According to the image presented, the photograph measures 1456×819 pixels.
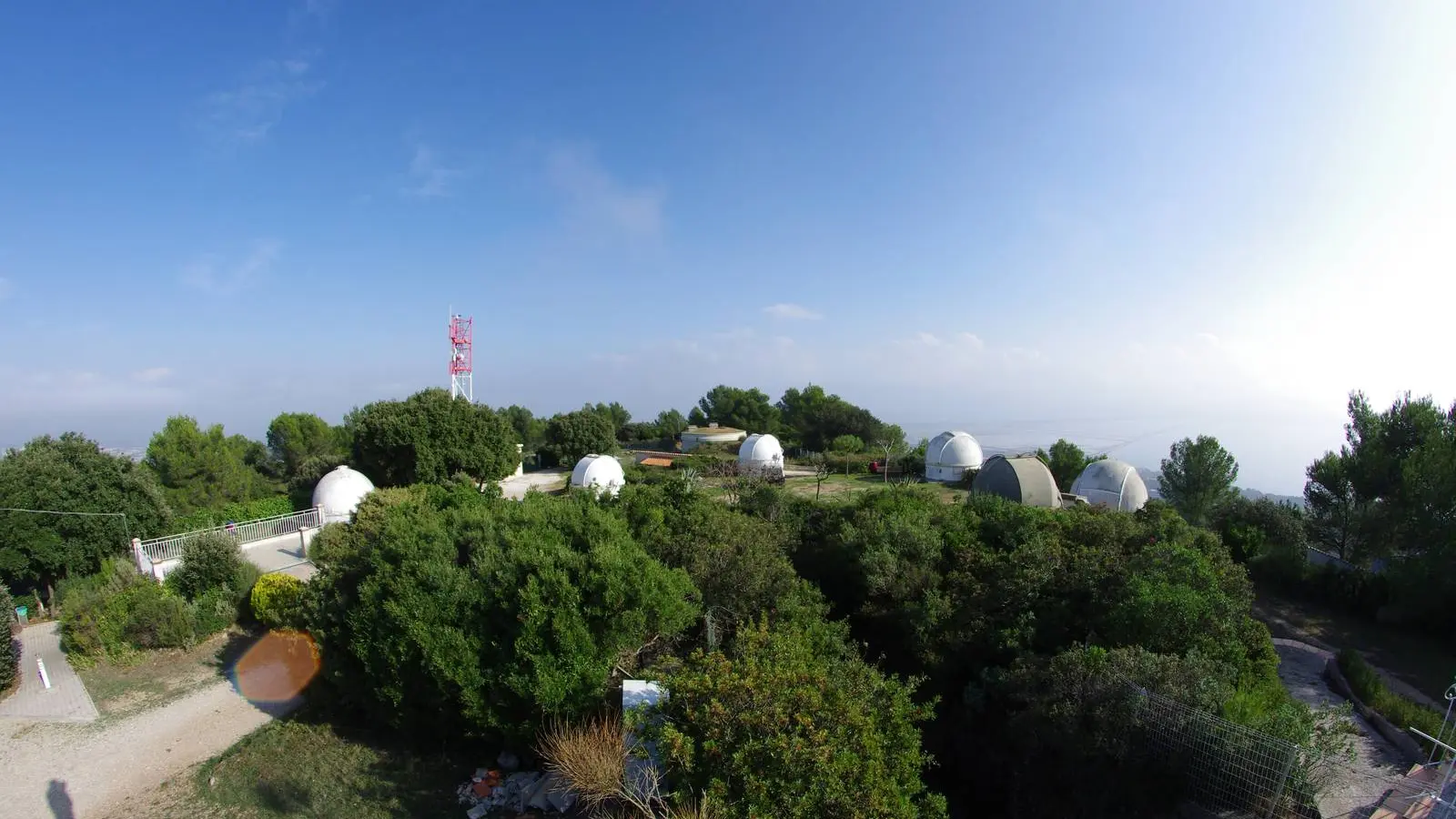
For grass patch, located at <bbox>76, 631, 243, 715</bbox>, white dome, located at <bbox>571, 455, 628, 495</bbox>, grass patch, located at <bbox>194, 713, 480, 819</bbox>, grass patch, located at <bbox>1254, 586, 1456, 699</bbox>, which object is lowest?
grass patch, located at <bbox>1254, 586, 1456, 699</bbox>

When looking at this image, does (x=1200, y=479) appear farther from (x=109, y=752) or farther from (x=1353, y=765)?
(x=109, y=752)

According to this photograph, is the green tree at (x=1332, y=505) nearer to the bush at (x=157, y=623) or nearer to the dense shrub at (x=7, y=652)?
Result: the bush at (x=157, y=623)

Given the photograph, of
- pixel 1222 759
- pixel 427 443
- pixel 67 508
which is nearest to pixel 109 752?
pixel 67 508

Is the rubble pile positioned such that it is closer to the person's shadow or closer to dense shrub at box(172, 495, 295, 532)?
the person's shadow

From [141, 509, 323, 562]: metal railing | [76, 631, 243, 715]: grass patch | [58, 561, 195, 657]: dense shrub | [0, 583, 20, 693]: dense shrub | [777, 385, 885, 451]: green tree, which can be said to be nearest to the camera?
[76, 631, 243, 715]: grass patch

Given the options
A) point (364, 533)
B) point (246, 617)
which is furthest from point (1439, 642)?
point (246, 617)

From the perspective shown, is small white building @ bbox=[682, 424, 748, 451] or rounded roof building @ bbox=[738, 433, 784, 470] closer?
rounded roof building @ bbox=[738, 433, 784, 470]

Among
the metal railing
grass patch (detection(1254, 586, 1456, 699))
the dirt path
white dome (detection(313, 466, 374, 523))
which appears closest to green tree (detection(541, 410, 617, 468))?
white dome (detection(313, 466, 374, 523))
